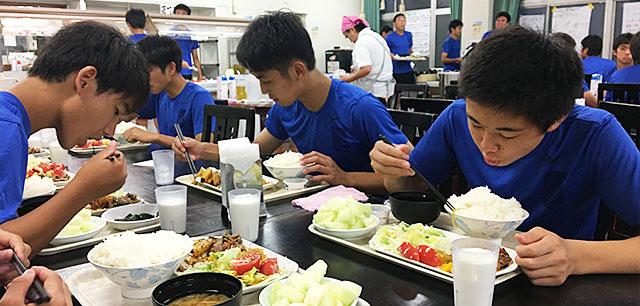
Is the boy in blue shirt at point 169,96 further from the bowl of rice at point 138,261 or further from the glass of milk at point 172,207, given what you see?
the bowl of rice at point 138,261

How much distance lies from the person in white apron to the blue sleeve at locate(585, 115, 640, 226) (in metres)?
5.11

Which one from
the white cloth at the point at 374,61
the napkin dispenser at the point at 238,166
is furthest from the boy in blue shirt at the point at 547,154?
the white cloth at the point at 374,61

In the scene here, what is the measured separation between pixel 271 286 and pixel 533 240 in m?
0.62

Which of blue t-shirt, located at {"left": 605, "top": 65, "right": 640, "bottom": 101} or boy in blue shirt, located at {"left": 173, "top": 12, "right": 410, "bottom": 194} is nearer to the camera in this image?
boy in blue shirt, located at {"left": 173, "top": 12, "right": 410, "bottom": 194}

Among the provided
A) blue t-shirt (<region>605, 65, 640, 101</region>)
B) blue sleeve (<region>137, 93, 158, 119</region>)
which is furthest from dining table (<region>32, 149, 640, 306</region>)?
blue t-shirt (<region>605, 65, 640, 101</region>)

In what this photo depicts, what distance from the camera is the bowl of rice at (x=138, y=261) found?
3.35 ft

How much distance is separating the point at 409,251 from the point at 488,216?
0.25 m

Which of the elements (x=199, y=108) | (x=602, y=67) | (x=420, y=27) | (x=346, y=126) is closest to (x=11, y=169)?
(x=346, y=126)

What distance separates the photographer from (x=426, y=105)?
9.88 feet

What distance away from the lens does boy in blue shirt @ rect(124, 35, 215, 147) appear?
2842 mm

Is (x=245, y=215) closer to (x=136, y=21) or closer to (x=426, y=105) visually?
(x=426, y=105)

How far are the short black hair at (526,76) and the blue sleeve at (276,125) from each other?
149 centimetres

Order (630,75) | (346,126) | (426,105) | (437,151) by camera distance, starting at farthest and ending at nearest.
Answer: (630,75), (426,105), (346,126), (437,151)

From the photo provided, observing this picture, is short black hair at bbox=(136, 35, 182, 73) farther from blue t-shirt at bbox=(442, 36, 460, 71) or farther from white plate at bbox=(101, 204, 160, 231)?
blue t-shirt at bbox=(442, 36, 460, 71)
